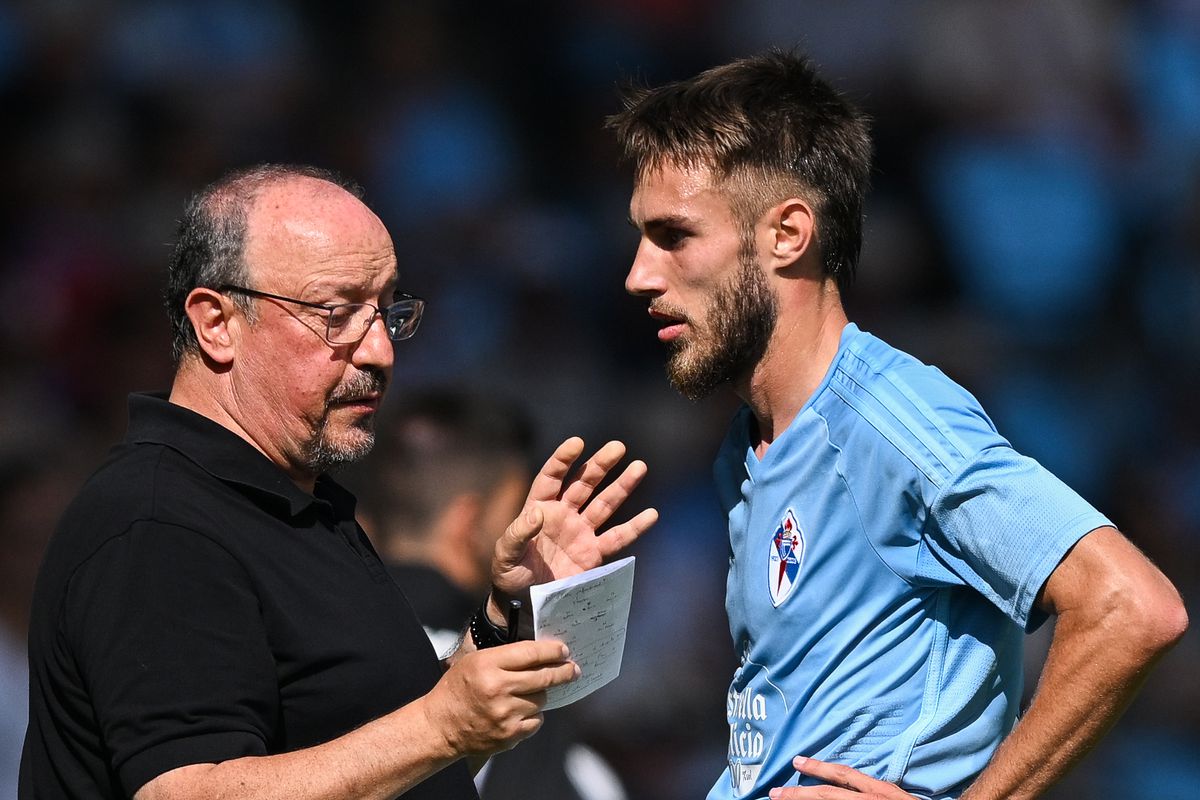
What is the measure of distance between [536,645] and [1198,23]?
3.80 metres

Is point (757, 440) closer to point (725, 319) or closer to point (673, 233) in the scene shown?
point (725, 319)

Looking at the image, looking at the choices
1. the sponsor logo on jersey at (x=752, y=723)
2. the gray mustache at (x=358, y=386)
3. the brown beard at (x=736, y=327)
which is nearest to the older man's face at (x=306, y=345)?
the gray mustache at (x=358, y=386)

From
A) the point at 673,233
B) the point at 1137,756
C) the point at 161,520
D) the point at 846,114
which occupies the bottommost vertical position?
the point at 1137,756

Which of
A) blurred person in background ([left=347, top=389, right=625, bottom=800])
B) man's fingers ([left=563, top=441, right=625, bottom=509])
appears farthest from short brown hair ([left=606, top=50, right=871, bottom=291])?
blurred person in background ([left=347, top=389, right=625, bottom=800])

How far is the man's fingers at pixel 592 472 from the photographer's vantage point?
2.12 metres

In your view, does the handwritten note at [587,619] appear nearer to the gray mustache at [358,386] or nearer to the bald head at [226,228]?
the gray mustache at [358,386]

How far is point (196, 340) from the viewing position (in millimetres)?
2084

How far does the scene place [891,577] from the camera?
1920 mm

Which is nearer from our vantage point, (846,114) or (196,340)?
(196,340)

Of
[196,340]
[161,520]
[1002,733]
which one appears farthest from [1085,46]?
[161,520]

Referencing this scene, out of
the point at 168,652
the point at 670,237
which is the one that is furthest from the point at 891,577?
the point at 168,652

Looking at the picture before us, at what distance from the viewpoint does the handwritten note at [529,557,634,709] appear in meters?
1.74

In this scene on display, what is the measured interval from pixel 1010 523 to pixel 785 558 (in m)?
0.38

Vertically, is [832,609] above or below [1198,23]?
below
